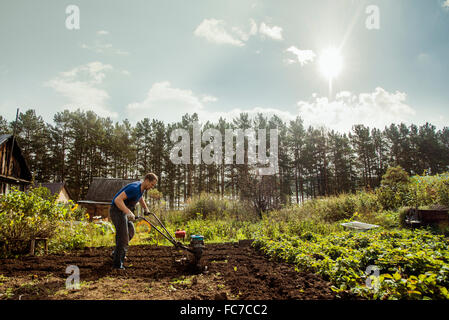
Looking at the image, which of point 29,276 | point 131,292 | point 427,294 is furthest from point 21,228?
point 427,294

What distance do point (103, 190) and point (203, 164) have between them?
12.5 metres

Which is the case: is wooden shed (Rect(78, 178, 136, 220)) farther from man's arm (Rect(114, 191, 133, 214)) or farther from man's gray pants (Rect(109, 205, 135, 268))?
man's arm (Rect(114, 191, 133, 214))

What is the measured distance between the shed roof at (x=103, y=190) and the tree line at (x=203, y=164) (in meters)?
8.86

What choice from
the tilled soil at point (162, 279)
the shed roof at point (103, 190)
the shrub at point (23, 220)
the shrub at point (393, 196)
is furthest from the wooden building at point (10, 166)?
the shrub at point (393, 196)

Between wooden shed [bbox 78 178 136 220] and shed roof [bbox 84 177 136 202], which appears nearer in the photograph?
wooden shed [bbox 78 178 136 220]

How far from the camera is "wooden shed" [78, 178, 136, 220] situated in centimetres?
1992

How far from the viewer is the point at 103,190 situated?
2111cm

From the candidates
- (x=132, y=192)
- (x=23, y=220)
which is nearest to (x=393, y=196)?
(x=132, y=192)

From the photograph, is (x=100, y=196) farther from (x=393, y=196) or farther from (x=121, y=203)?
(x=393, y=196)

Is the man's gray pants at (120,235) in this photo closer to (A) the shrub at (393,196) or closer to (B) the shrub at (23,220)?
(B) the shrub at (23,220)

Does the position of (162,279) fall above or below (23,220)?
below

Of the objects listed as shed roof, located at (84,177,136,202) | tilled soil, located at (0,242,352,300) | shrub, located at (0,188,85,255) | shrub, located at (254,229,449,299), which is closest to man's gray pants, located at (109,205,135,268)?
tilled soil, located at (0,242,352,300)

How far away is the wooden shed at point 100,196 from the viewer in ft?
65.4
